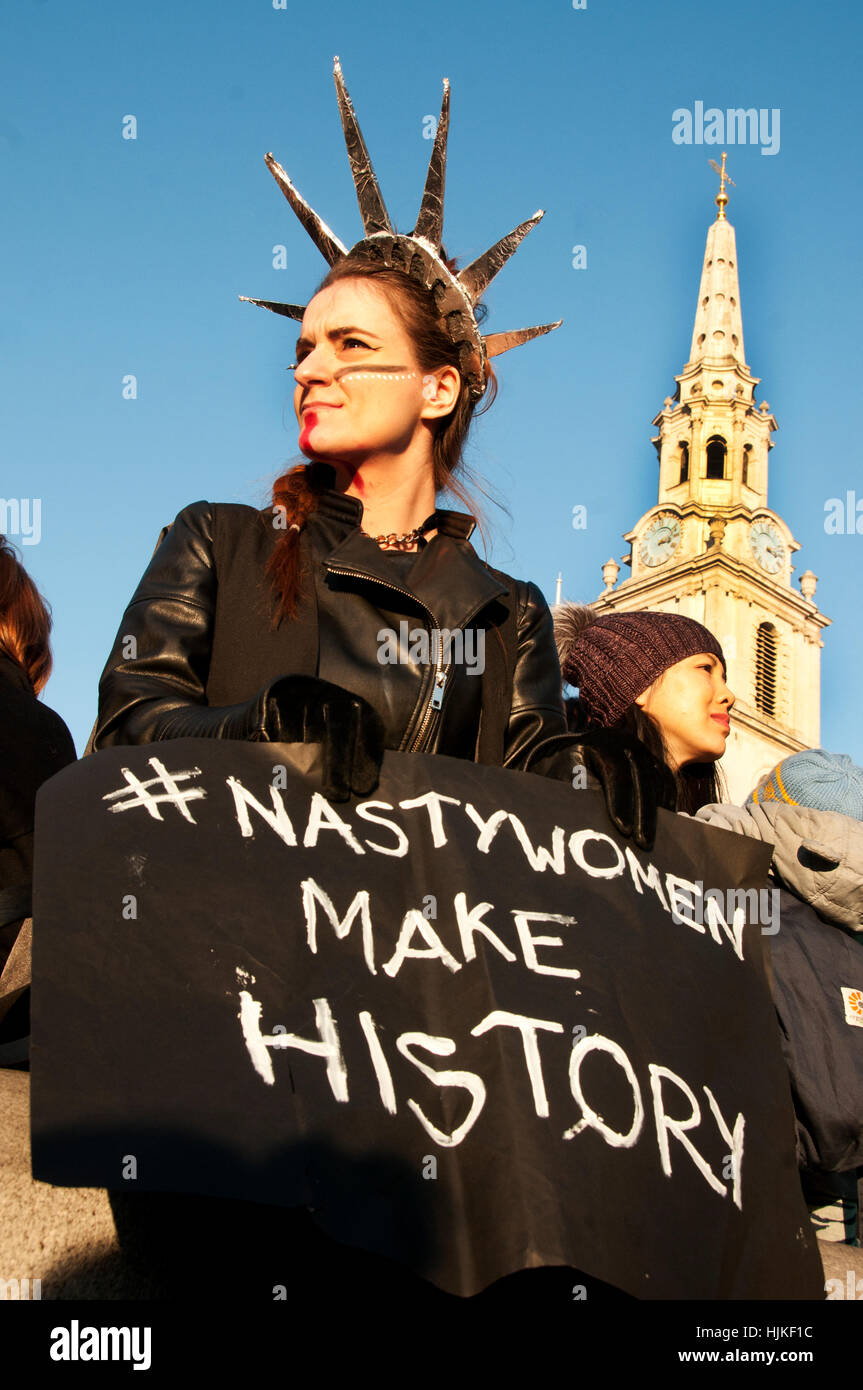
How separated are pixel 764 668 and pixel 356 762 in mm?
57004

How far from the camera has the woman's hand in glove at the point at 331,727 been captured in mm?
2334

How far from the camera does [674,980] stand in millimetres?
2502

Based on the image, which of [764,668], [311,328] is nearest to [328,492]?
[311,328]

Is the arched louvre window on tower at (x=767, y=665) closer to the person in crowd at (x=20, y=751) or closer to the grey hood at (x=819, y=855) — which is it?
the grey hood at (x=819, y=855)

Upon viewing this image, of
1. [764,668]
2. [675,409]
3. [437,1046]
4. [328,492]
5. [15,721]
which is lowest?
[437,1046]

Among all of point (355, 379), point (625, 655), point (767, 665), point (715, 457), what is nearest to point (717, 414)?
point (715, 457)

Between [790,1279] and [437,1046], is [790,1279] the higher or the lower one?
the lower one

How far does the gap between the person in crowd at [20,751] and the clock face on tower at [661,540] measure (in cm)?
5518

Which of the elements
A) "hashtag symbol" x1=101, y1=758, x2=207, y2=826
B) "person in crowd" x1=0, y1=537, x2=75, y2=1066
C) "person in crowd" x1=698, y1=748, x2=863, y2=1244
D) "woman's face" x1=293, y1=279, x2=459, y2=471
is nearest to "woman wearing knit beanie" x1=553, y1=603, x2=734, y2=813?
"person in crowd" x1=698, y1=748, x2=863, y2=1244

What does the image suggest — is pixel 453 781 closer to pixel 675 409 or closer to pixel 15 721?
pixel 15 721

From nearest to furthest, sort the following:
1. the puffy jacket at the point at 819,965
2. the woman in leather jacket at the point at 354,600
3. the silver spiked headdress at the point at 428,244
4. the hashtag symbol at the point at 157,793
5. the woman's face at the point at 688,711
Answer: the hashtag symbol at the point at 157,793, the woman in leather jacket at the point at 354,600, the silver spiked headdress at the point at 428,244, the puffy jacket at the point at 819,965, the woman's face at the point at 688,711

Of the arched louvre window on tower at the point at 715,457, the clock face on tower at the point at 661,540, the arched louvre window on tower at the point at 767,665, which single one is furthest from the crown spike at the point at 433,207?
the arched louvre window on tower at the point at 715,457

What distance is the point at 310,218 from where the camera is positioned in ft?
11.2

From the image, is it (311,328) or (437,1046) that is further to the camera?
(311,328)
